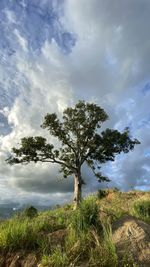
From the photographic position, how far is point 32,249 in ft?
27.9

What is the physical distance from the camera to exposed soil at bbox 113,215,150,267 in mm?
7605

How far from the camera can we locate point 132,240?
829 cm

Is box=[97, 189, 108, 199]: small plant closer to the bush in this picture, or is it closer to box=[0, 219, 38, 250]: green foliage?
the bush

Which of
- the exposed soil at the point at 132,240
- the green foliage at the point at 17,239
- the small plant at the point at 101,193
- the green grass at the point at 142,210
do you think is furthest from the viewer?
the small plant at the point at 101,193

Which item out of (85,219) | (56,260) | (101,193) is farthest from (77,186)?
(56,260)

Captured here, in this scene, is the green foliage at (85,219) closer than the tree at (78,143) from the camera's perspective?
Yes

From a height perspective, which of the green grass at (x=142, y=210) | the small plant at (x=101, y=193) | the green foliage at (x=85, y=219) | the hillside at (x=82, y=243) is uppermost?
the small plant at (x=101, y=193)

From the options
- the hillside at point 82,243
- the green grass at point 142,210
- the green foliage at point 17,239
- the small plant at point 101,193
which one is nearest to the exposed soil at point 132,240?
the hillside at point 82,243

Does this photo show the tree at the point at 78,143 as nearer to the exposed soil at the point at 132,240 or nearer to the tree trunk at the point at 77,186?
the tree trunk at the point at 77,186

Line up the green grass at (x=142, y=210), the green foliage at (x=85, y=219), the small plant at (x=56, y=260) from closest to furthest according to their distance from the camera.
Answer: the small plant at (x=56, y=260)
the green foliage at (x=85, y=219)
the green grass at (x=142, y=210)

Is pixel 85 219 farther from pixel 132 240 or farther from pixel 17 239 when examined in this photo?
pixel 17 239

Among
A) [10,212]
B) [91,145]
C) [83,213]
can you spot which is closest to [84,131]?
[91,145]

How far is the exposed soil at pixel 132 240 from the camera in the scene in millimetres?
7605

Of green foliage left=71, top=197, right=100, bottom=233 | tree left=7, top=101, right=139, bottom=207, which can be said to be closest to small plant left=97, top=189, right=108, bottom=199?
tree left=7, top=101, right=139, bottom=207
